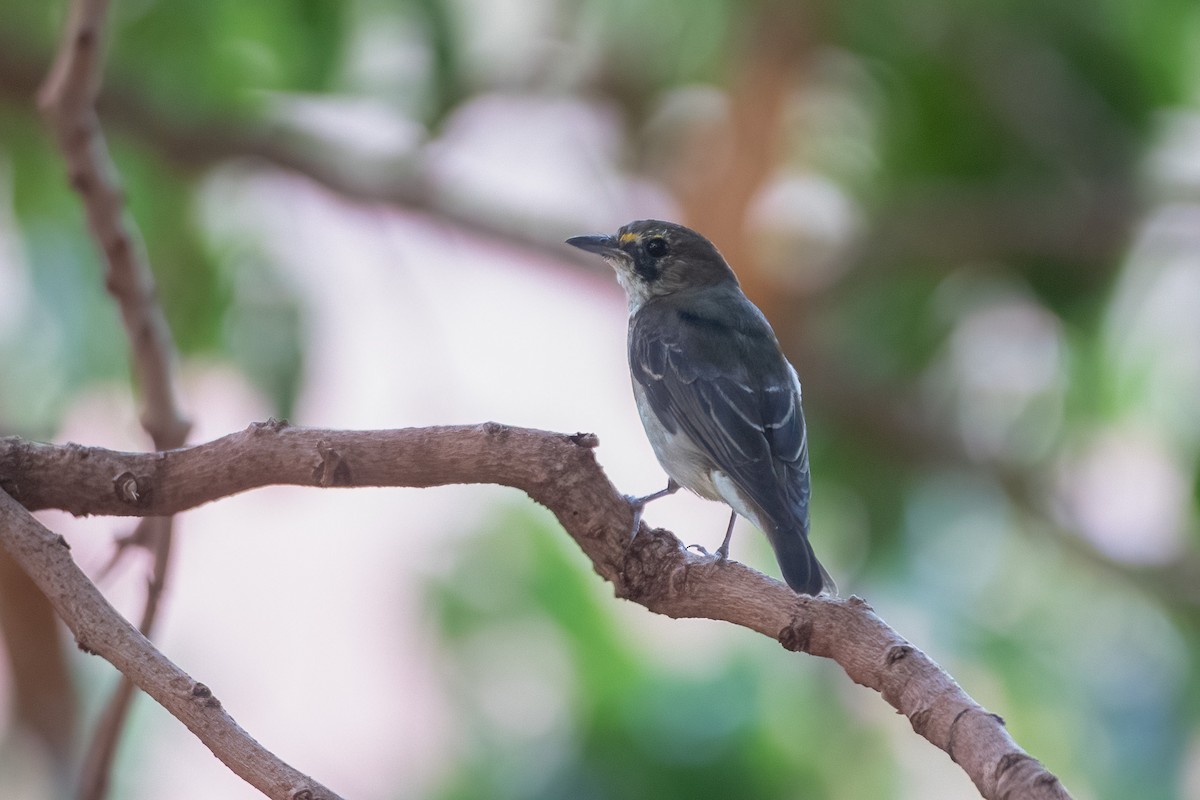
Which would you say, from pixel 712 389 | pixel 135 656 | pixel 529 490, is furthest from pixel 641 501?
pixel 135 656

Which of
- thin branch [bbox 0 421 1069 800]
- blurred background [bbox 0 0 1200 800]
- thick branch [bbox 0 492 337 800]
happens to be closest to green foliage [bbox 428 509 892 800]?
blurred background [bbox 0 0 1200 800]

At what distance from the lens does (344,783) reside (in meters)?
5.30

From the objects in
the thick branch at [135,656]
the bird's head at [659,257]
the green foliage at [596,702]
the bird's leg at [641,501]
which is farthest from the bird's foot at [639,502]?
the green foliage at [596,702]

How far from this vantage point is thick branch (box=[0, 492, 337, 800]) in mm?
1799

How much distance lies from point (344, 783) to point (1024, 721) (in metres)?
3.07

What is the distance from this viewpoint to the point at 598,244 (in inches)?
162

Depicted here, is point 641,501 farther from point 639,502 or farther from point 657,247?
point 657,247

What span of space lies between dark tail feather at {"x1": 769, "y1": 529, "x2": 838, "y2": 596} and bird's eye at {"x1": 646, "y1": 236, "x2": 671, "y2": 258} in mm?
1423

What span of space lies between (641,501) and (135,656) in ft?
3.67

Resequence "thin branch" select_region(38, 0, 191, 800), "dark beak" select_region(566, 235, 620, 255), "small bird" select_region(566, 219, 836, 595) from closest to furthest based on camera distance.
A: 1. "thin branch" select_region(38, 0, 191, 800)
2. "small bird" select_region(566, 219, 836, 595)
3. "dark beak" select_region(566, 235, 620, 255)

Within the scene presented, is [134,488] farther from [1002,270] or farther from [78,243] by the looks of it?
[1002,270]

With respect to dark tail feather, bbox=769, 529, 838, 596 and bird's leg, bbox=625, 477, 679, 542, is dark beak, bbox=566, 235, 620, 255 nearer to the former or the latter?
bird's leg, bbox=625, 477, 679, 542

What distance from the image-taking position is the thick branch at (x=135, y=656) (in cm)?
180

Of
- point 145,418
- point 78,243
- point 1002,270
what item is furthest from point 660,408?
point 1002,270
